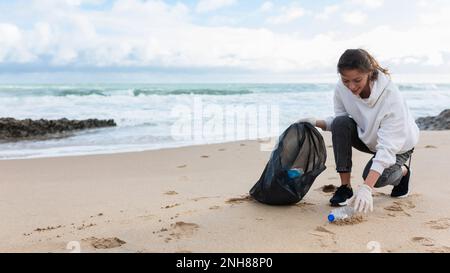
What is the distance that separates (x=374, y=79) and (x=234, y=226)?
1274 mm

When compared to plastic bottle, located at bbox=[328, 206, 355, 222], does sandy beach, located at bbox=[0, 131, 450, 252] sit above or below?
below

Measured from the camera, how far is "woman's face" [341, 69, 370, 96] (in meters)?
2.83

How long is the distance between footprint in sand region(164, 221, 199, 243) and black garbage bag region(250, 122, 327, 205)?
63cm

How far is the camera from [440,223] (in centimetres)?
286

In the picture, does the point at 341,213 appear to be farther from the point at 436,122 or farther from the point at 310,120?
the point at 436,122

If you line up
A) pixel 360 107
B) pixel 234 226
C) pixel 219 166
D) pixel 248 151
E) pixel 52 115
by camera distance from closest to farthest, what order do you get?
1. pixel 234 226
2. pixel 360 107
3. pixel 219 166
4. pixel 248 151
5. pixel 52 115

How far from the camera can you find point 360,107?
312 cm

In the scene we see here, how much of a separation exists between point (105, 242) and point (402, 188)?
2156 mm

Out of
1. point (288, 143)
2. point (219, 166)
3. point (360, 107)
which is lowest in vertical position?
point (219, 166)

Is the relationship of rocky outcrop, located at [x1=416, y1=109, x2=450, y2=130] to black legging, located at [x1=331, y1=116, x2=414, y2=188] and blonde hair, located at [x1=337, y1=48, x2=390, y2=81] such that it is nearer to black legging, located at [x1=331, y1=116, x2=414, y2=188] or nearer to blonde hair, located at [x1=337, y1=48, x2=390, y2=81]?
black legging, located at [x1=331, y1=116, x2=414, y2=188]

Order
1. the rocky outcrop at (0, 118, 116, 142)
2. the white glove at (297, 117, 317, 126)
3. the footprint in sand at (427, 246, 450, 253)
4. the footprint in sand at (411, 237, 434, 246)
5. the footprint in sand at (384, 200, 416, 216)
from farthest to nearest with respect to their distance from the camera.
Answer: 1. the rocky outcrop at (0, 118, 116, 142)
2. the white glove at (297, 117, 317, 126)
3. the footprint in sand at (384, 200, 416, 216)
4. the footprint in sand at (411, 237, 434, 246)
5. the footprint in sand at (427, 246, 450, 253)

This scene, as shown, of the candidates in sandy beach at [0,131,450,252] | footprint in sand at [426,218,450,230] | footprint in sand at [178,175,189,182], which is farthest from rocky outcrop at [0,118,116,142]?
footprint in sand at [426,218,450,230]
